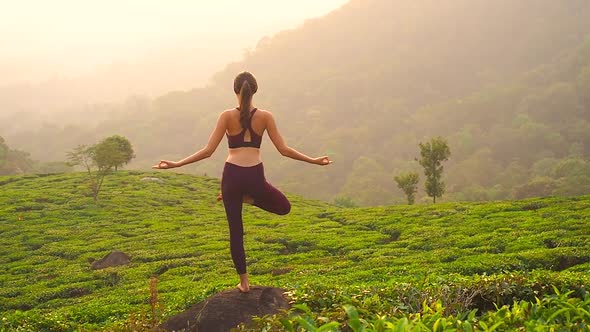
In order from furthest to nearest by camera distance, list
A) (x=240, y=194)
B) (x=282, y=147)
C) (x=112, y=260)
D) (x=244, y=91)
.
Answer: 1. (x=112, y=260)
2. (x=282, y=147)
3. (x=240, y=194)
4. (x=244, y=91)

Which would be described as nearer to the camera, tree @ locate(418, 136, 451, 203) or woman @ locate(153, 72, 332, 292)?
woman @ locate(153, 72, 332, 292)

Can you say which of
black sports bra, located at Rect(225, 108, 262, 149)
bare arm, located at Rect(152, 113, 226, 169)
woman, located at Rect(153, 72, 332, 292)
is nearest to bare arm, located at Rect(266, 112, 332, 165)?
woman, located at Rect(153, 72, 332, 292)

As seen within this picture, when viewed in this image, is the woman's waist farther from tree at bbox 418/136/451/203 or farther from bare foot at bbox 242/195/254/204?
tree at bbox 418/136/451/203

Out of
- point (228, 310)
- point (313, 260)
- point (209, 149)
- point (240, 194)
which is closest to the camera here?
point (228, 310)

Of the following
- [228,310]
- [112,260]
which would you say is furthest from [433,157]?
[228,310]

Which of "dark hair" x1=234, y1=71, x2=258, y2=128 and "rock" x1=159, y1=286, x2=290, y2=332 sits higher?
"dark hair" x1=234, y1=71, x2=258, y2=128

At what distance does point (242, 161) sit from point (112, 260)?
57.0 ft

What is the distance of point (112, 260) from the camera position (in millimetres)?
23516

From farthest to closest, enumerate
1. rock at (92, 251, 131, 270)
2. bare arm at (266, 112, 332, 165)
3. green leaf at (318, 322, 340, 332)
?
rock at (92, 251, 131, 270) < bare arm at (266, 112, 332, 165) < green leaf at (318, 322, 340, 332)

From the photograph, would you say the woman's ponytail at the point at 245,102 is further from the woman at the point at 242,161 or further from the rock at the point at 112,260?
the rock at the point at 112,260

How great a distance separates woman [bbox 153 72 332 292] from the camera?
8320 mm

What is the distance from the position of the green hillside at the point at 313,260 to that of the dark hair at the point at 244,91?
292 cm

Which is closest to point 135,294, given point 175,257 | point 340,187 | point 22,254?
point 175,257

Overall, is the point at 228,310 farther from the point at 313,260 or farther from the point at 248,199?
the point at 313,260
